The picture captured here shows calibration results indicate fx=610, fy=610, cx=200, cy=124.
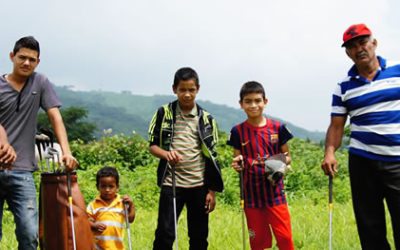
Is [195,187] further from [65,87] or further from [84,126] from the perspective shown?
[65,87]

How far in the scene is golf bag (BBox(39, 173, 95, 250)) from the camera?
4.63m

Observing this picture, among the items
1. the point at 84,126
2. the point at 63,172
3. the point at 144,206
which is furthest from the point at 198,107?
the point at 84,126

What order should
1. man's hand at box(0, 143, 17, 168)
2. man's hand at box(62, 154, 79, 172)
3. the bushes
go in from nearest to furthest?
man's hand at box(0, 143, 17, 168) < man's hand at box(62, 154, 79, 172) < the bushes

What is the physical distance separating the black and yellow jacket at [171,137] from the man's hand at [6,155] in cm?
134

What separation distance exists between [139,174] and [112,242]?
6933mm

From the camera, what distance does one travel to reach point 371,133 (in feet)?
15.2

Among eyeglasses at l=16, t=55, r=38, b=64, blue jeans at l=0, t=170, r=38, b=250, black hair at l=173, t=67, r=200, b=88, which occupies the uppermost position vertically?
eyeglasses at l=16, t=55, r=38, b=64

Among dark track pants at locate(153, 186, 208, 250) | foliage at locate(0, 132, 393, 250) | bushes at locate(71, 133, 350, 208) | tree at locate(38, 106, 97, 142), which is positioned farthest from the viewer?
tree at locate(38, 106, 97, 142)

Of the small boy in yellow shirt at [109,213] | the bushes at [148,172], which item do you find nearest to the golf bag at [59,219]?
the small boy in yellow shirt at [109,213]

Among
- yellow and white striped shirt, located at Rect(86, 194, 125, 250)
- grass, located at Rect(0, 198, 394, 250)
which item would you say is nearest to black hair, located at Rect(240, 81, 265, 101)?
→ yellow and white striped shirt, located at Rect(86, 194, 125, 250)

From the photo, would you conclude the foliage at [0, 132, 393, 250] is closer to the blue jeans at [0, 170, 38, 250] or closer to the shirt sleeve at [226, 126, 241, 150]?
the shirt sleeve at [226, 126, 241, 150]

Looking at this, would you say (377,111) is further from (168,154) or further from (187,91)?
(168,154)

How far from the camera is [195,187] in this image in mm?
5273

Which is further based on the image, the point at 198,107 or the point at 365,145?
the point at 198,107
